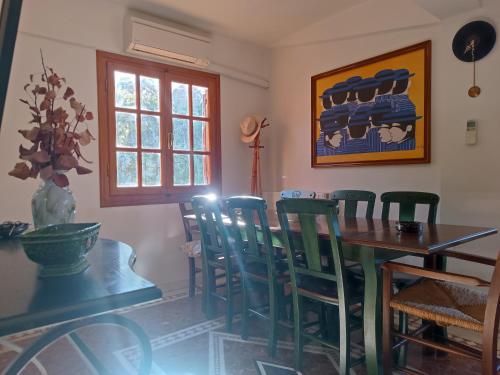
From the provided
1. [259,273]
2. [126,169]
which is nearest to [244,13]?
[126,169]

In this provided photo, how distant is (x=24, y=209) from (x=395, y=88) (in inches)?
127

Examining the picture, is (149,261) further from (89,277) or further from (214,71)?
(89,277)

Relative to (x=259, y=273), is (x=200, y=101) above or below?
above

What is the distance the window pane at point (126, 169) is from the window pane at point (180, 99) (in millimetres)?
665

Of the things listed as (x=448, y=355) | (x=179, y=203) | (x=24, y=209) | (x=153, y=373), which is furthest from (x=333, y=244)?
(x=24, y=209)

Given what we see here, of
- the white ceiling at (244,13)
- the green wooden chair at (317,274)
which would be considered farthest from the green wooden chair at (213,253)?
the white ceiling at (244,13)

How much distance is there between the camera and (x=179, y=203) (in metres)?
3.30

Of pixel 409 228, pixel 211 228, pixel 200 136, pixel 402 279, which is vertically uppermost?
pixel 200 136

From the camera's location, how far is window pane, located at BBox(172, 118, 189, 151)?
3447mm

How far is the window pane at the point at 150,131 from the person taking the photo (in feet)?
10.6

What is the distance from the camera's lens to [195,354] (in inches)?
81.4

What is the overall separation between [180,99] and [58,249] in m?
2.88

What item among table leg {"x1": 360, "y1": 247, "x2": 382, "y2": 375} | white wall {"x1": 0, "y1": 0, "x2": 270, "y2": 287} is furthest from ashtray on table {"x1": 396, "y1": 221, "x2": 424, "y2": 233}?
white wall {"x1": 0, "y1": 0, "x2": 270, "y2": 287}

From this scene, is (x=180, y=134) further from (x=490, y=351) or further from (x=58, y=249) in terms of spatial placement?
(x=490, y=351)
